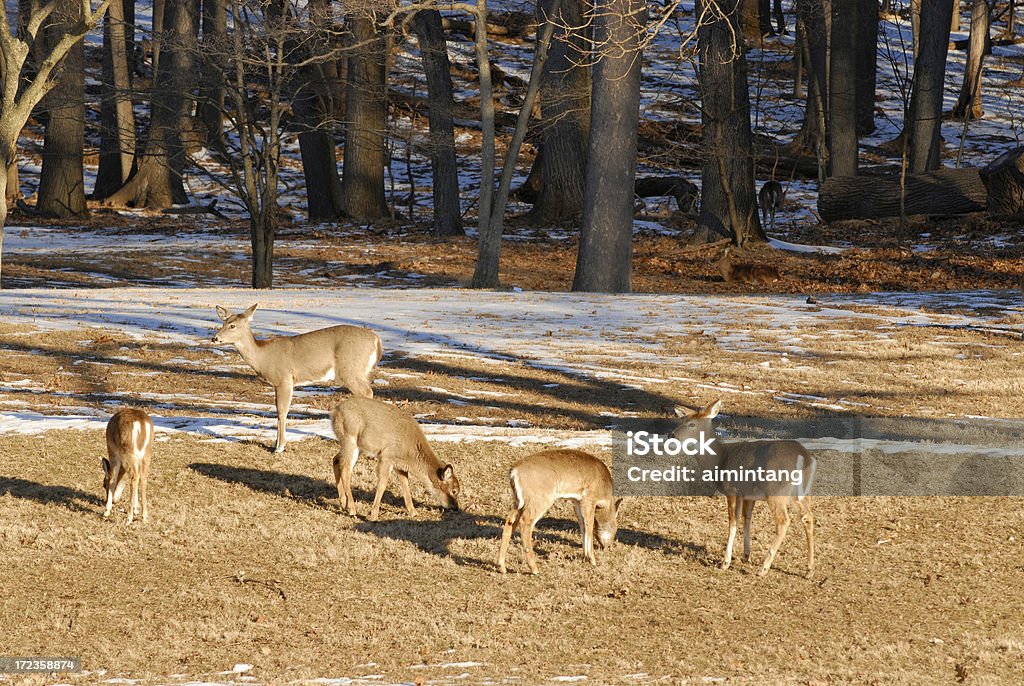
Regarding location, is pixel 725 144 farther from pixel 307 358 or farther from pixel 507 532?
pixel 507 532

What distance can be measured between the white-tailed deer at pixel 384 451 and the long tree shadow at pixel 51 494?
1.70 metres

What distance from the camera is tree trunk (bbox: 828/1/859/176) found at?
32250 millimetres

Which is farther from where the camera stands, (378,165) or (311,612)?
(378,165)

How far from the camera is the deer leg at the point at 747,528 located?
7.37 meters

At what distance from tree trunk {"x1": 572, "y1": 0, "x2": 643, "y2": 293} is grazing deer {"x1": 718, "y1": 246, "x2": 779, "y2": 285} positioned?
288cm

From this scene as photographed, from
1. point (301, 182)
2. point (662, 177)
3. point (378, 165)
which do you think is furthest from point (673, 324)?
point (301, 182)

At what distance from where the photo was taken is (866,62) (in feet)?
144

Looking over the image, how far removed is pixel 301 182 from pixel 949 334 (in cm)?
2732

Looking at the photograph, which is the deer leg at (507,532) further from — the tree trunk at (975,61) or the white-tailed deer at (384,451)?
the tree trunk at (975,61)

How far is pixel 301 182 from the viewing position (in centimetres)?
3884

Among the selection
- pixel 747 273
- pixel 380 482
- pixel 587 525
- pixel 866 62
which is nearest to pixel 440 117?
pixel 747 273

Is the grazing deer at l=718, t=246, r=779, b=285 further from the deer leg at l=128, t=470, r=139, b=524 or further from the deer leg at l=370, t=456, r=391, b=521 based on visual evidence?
the deer leg at l=128, t=470, r=139, b=524

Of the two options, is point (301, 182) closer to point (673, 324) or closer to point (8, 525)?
point (673, 324)

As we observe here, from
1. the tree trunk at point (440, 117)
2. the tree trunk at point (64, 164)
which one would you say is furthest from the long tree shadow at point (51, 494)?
the tree trunk at point (64, 164)
